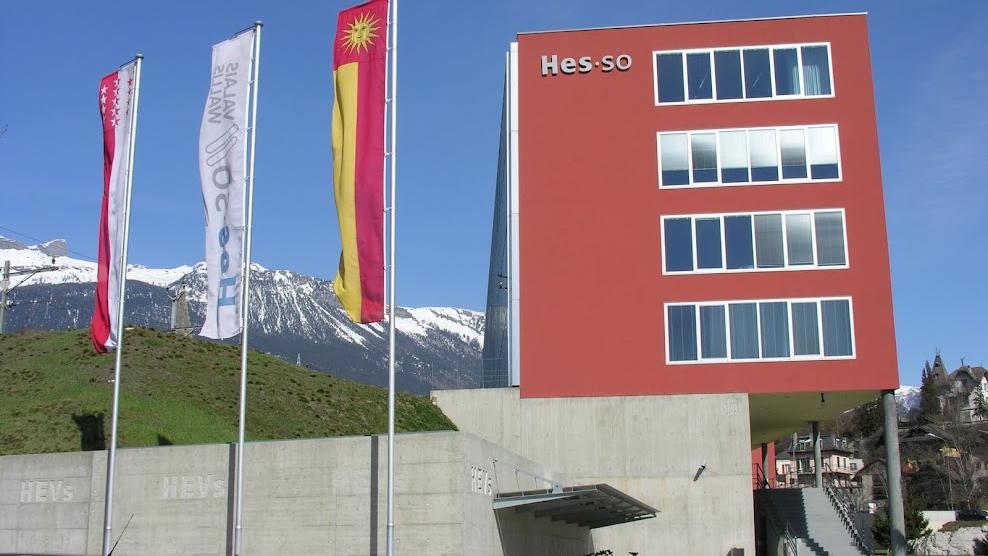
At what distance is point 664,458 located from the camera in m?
35.3

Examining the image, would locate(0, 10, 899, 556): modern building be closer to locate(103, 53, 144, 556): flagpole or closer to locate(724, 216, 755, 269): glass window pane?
locate(724, 216, 755, 269): glass window pane

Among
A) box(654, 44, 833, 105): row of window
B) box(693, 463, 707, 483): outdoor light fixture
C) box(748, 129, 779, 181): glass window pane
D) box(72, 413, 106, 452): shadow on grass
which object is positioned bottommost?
box(693, 463, 707, 483): outdoor light fixture

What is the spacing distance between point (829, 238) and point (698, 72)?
7.52m

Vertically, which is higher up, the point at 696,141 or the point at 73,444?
the point at 696,141

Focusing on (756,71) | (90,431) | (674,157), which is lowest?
(90,431)

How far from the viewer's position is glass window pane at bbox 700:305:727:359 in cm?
3566

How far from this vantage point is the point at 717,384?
3547 cm

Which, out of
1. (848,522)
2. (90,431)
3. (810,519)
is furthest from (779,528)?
(90,431)

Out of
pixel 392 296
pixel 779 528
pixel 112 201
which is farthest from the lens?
pixel 779 528

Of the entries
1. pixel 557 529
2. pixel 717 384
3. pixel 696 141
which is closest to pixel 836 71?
pixel 696 141

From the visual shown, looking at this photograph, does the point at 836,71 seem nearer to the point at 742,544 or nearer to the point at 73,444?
the point at 742,544

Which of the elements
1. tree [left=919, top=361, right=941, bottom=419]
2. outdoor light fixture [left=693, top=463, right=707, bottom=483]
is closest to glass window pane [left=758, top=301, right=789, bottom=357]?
outdoor light fixture [left=693, top=463, right=707, bottom=483]

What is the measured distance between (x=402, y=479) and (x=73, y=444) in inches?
555

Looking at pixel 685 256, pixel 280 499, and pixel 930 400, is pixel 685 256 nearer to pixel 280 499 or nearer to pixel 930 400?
pixel 280 499
